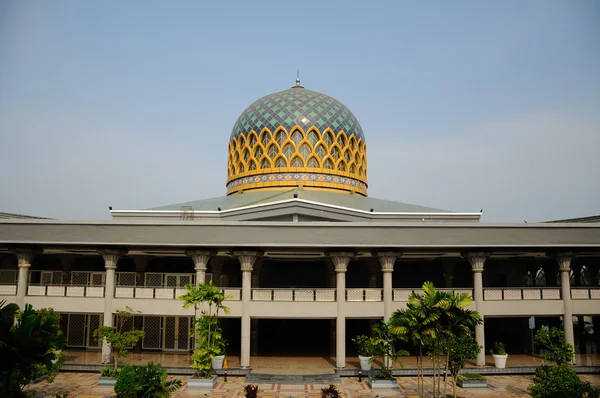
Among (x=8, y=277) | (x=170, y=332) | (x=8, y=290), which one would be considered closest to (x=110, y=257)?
(x=8, y=290)

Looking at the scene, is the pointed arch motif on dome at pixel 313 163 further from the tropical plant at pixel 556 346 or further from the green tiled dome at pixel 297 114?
the tropical plant at pixel 556 346

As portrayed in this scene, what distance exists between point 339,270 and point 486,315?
6.81 meters

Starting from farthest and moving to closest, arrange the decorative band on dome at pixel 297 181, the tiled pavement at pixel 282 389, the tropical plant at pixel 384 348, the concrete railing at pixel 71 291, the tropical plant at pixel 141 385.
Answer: the decorative band on dome at pixel 297 181 < the concrete railing at pixel 71 291 < the tropical plant at pixel 384 348 < the tiled pavement at pixel 282 389 < the tropical plant at pixel 141 385

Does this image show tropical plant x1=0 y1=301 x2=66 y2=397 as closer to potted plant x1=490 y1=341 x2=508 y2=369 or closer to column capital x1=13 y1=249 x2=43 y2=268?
column capital x1=13 y1=249 x2=43 y2=268

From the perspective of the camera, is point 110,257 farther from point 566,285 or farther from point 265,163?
point 566,285

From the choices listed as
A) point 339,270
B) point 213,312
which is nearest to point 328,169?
point 339,270

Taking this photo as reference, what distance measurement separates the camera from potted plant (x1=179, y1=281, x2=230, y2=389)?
18.6 meters

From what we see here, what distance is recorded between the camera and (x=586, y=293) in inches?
865

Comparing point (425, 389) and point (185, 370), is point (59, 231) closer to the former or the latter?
point (185, 370)

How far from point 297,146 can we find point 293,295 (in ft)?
38.4

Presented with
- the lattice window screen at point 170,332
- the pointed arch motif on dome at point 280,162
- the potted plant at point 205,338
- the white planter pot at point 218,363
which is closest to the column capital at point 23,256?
the lattice window screen at point 170,332

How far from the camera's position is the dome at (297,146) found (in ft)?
98.7

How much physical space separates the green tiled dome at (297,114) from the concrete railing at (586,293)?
1593 centimetres

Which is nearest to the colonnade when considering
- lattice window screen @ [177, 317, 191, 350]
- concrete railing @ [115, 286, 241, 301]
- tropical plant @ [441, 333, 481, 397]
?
concrete railing @ [115, 286, 241, 301]
